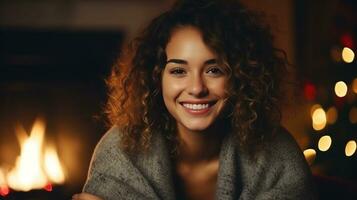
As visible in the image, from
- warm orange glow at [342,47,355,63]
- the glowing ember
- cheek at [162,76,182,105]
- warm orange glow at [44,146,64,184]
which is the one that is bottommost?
the glowing ember

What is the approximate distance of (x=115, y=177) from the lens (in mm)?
1599

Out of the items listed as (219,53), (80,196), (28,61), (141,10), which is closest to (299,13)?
(141,10)

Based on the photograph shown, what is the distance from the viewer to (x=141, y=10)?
10.3ft

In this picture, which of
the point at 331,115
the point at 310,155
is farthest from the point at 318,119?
the point at 310,155

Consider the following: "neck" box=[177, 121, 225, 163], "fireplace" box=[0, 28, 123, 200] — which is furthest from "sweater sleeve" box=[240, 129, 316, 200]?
"fireplace" box=[0, 28, 123, 200]

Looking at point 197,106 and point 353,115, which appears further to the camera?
point 353,115

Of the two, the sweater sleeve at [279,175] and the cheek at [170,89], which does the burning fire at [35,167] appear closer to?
the cheek at [170,89]

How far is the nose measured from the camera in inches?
58.6

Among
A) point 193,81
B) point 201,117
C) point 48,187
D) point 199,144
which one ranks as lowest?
point 48,187

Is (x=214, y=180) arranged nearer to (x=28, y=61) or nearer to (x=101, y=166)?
(x=101, y=166)

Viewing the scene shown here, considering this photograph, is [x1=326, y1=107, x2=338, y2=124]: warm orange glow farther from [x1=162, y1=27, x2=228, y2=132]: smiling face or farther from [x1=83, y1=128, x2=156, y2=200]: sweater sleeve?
[x1=83, y1=128, x2=156, y2=200]: sweater sleeve

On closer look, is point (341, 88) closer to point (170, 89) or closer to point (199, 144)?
Answer: point (199, 144)

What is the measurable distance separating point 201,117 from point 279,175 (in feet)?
0.95

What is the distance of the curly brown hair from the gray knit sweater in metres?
0.04
